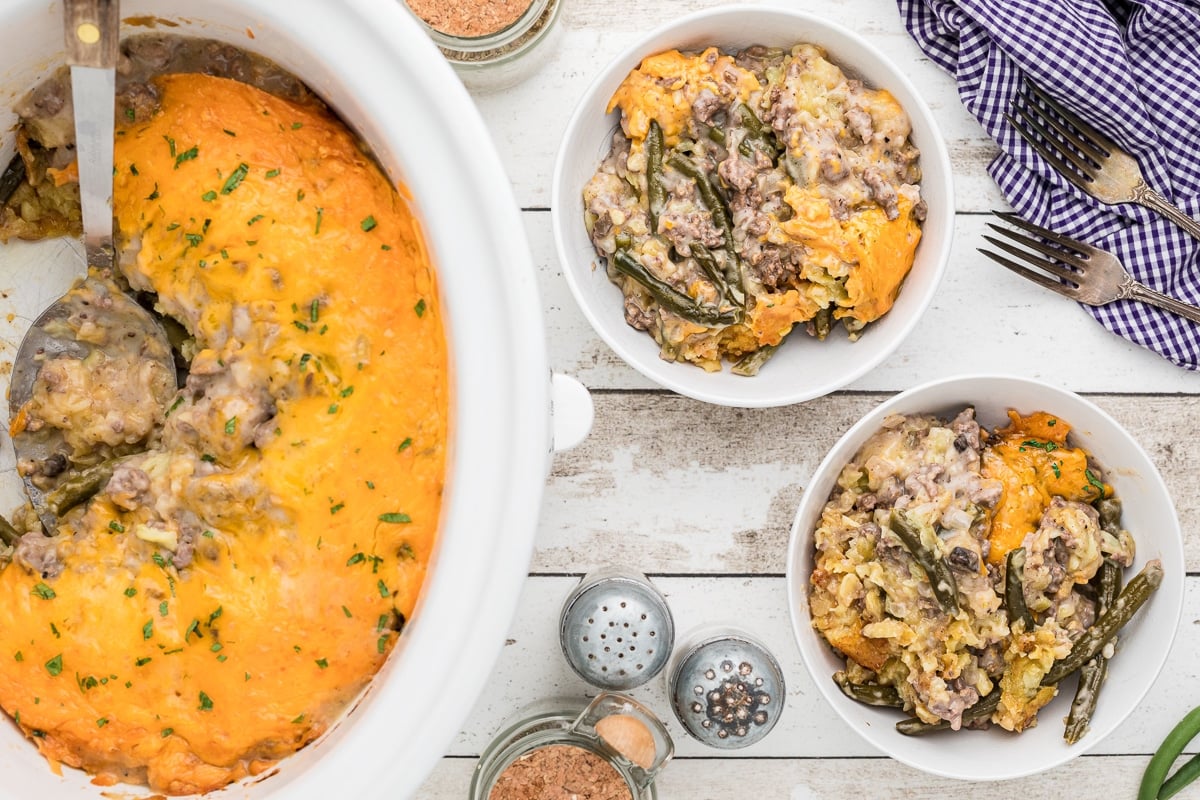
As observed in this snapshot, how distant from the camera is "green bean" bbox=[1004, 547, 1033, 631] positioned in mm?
2037

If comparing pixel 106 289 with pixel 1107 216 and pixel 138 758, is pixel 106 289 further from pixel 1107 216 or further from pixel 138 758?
pixel 1107 216

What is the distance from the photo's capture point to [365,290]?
5.36 ft

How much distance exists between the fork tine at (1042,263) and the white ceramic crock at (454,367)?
120 centimetres

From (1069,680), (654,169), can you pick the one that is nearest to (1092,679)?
(1069,680)

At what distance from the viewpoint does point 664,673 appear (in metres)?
2.34

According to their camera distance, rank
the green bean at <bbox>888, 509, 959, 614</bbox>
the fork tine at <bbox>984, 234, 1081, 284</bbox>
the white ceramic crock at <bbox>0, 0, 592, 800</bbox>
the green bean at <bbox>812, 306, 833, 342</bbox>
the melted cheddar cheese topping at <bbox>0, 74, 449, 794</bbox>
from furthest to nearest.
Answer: the fork tine at <bbox>984, 234, 1081, 284</bbox> → the green bean at <bbox>812, 306, 833, 342</bbox> → the green bean at <bbox>888, 509, 959, 614</bbox> → the melted cheddar cheese topping at <bbox>0, 74, 449, 794</bbox> → the white ceramic crock at <bbox>0, 0, 592, 800</bbox>

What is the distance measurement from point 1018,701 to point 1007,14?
142 centimetres

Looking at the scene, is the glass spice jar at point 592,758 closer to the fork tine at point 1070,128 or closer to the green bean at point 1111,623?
the green bean at point 1111,623

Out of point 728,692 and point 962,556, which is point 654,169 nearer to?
point 962,556

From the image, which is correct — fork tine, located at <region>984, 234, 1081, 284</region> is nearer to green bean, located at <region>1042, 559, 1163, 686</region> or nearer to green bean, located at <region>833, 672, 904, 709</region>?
green bean, located at <region>1042, 559, 1163, 686</region>

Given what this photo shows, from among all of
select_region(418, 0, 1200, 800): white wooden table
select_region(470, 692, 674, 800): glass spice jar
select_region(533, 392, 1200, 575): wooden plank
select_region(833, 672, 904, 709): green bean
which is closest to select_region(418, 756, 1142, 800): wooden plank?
select_region(418, 0, 1200, 800): white wooden table

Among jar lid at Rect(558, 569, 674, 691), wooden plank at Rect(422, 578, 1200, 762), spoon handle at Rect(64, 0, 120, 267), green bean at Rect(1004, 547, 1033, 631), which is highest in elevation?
spoon handle at Rect(64, 0, 120, 267)

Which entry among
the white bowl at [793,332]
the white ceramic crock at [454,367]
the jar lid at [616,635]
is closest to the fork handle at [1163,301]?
the white bowl at [793,332]

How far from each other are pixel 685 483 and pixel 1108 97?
1.22 m
